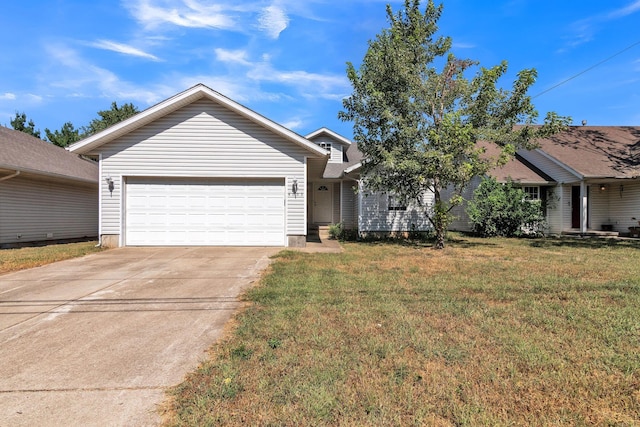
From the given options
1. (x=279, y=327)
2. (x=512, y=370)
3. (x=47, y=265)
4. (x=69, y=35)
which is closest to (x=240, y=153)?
(x=47, y=265)

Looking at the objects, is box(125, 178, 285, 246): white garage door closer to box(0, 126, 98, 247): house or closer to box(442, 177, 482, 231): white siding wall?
box(0, 126, 98, 247): house

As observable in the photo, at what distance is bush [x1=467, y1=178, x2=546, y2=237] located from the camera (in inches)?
578

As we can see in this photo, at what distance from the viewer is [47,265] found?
7.98m

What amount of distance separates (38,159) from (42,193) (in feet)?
4.26

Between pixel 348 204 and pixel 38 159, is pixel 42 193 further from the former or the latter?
pixel 348 204

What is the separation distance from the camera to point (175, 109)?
1088cm

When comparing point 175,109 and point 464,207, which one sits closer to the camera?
point 175,109

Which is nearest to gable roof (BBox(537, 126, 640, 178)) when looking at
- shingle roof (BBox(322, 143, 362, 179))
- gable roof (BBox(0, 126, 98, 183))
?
shingle roof (BBox(322, 143, 362, 179))

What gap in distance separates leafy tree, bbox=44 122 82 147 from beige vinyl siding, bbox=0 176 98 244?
80.6 feet

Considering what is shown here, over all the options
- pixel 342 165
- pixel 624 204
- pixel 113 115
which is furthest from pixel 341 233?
pixel 113 115

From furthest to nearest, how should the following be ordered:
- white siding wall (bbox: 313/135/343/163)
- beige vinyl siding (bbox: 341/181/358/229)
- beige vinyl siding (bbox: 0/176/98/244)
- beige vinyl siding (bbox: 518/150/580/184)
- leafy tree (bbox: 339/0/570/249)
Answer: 1. white siding wall (bbox: 313/135/343/163)
2. beige vinyl siding (bbox: 341/181/358/229)
3. beige vinyl siding (bbox: 518/150/580/184)
4. beige vinyl siding (bbox: 0/176/98/244)
5. leafy tree (bbox: 339/0/570/249)

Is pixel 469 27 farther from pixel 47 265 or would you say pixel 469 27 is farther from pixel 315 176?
pixel 47 265

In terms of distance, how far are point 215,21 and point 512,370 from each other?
37.8 ft

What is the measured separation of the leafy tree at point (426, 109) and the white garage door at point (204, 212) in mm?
3861
